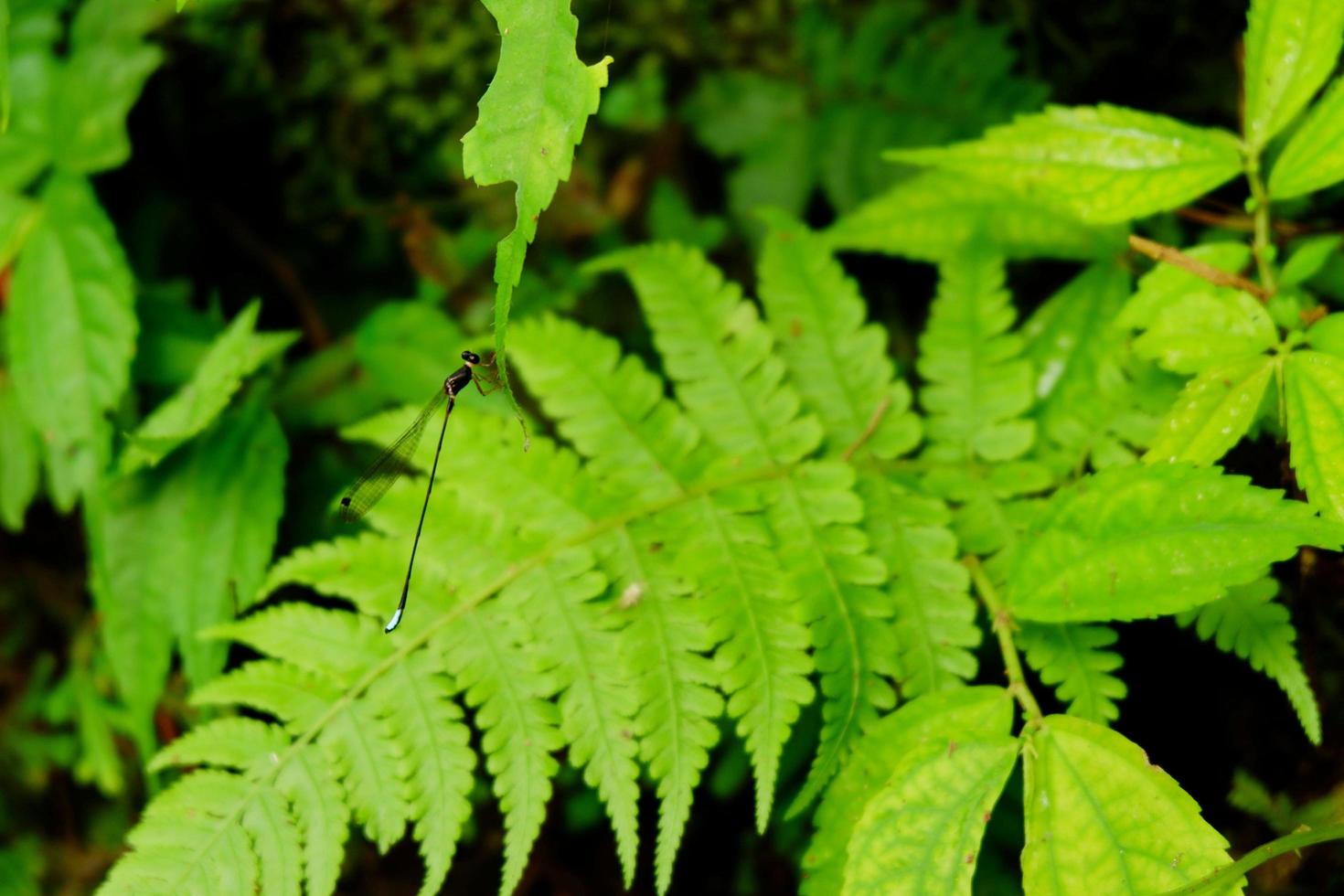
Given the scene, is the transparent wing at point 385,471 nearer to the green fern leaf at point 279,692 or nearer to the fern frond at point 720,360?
the green fern leaf at point 279,692

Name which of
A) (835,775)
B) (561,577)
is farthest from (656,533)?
(835,775)

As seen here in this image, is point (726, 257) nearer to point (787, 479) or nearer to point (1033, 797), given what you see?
point (787, 479)

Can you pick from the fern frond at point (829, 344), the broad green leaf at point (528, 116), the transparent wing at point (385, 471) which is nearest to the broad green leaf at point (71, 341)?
the transparent wing at point (385, 471)

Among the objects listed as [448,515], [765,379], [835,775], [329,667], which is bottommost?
[835,775]

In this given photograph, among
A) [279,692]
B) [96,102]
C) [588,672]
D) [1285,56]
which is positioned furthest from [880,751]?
[96,102]

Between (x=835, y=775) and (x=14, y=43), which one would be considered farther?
(x=14, y=43)

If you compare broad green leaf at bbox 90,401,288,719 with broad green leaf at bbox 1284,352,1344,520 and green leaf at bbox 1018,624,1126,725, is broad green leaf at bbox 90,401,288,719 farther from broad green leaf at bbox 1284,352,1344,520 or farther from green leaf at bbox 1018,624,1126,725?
broad green leaf at bbox 1284,352,1344,520
